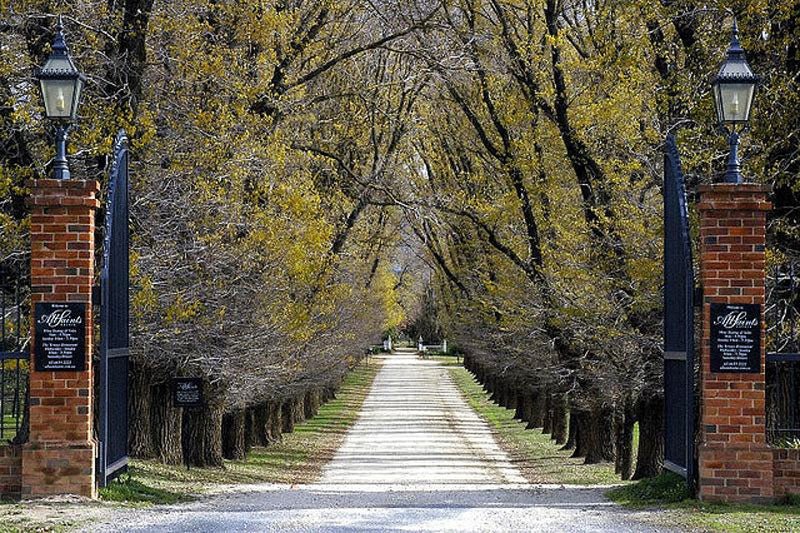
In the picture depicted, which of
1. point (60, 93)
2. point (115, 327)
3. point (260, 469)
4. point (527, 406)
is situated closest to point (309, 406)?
point (527, 406)

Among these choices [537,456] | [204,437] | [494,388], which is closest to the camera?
[204,437]

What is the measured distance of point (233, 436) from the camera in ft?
95.4

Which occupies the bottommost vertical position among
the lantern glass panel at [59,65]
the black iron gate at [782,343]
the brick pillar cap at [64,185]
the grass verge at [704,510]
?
the grass verge at [704,510]

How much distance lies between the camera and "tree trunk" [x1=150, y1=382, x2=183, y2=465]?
21.6 meters

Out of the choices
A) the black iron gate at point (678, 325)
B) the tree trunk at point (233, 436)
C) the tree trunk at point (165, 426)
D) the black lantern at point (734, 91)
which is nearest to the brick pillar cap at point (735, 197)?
the black lantern at point (734, 91)

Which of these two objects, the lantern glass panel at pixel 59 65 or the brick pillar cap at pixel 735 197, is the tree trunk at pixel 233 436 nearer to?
the lantern glass panel at pixel 59 65

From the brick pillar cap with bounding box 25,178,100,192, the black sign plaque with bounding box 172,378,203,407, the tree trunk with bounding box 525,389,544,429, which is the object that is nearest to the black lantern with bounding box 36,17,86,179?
the brick pillar cap with bounding box 25,178,100,192

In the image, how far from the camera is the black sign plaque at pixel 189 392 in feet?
66.0

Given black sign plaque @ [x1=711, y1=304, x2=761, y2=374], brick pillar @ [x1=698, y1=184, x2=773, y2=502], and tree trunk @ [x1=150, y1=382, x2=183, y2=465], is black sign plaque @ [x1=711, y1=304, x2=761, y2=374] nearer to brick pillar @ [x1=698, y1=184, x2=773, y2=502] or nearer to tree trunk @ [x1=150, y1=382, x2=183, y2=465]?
brick pillar @ [x1=698, y1=184, x2=773, y2=502]

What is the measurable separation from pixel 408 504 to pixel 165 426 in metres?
7.84

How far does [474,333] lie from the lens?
44.2m

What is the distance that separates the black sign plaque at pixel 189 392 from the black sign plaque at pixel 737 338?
374 inches

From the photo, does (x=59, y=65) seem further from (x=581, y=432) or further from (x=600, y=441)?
(x=581, y=432)

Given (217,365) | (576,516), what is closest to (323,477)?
(217,365)
